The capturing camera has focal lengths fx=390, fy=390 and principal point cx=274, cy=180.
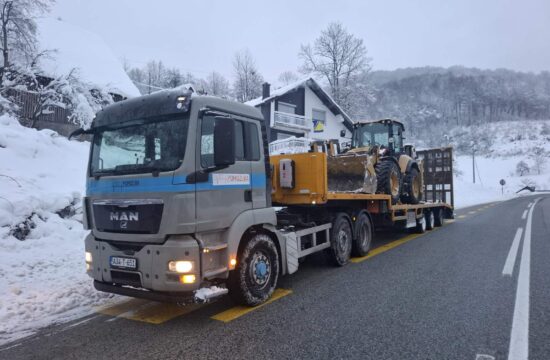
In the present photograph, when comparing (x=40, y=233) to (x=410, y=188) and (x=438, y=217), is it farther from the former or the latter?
(x=438, y=217)

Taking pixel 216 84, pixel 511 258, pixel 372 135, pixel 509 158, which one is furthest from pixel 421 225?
pixel 509 158

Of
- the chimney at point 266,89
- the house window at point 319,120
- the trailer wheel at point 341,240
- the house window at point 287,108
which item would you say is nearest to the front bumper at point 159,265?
the trailer wheel at point 341,240

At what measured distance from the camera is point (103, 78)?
2544 cm

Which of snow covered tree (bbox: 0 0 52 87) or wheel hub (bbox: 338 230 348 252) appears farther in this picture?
snow covered tree (bbox: 0 0 52 87)

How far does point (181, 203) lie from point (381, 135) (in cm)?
811

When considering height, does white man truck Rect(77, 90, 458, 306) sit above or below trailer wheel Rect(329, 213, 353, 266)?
above

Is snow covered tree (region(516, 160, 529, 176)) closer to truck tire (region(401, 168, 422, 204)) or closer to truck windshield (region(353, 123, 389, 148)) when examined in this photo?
truck tire (region(401, 168, 422, 204))

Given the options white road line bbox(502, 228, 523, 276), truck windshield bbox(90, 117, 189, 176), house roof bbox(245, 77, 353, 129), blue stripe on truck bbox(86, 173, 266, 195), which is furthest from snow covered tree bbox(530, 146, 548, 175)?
truck windshield bbox(90, 117, 189, 176)

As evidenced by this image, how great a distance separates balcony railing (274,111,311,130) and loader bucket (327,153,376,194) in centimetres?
2362

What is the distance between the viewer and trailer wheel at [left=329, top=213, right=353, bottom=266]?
678cm

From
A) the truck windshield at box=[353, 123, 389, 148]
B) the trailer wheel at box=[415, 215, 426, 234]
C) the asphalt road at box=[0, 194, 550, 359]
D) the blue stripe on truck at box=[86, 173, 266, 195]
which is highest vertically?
the truck windshield at box=[353, 123, 389, 148]

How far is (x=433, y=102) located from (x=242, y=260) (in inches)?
4767

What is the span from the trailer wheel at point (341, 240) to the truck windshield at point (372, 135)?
172 inches

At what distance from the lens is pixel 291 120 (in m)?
Answer: 33.3
